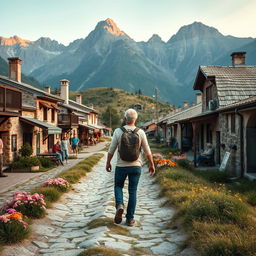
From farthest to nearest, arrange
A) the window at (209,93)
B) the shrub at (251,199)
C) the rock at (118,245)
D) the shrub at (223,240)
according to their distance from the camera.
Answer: the window at (209,93), the shrub at (251,199), the rock at (118,245), the shrub at (223,240)

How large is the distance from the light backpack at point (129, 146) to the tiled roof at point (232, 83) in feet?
43.3

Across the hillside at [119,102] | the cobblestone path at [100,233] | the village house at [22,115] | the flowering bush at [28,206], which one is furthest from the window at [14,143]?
the hillside at [119,102]

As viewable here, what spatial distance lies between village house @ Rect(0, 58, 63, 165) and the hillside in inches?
2780

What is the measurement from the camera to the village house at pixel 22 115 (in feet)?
50.2

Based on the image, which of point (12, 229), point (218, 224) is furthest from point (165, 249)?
point (12, 229)

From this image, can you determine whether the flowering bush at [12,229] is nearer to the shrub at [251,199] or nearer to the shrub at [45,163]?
the shrub at [251,199]

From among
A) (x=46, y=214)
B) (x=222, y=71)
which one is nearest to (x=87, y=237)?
(x=46, y=214)

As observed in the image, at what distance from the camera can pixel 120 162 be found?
532 cm

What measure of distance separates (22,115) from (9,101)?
198 inches

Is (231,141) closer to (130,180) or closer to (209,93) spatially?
(209,93)

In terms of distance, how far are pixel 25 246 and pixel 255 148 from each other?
10972 millimetres

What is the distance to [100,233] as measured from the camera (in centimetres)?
480

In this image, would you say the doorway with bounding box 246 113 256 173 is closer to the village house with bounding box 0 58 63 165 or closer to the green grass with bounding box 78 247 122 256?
the green grass with bounding box 78 247 122 256

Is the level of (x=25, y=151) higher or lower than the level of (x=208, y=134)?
lower
